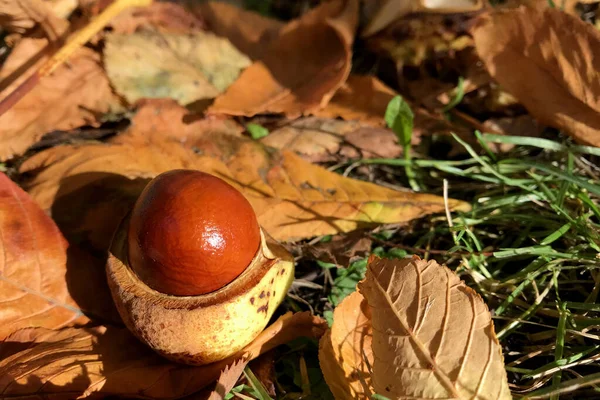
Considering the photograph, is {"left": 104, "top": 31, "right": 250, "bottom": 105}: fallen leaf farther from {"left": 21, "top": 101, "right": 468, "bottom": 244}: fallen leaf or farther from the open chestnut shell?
the open chestnut shell

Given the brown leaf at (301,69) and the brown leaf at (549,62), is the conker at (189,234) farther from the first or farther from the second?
the brown leaf at (549,62)

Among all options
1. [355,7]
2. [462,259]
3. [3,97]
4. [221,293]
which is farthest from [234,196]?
[355,7]

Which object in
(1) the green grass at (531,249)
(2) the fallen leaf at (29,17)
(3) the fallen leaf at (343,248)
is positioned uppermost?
(2) the fallen leaf at (29,17)

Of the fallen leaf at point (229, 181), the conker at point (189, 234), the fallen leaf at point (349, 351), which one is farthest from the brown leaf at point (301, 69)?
the fallen leaf at point (349, 351)

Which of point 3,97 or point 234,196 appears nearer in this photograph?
point 234,196

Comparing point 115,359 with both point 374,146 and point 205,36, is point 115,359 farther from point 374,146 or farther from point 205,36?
point 205,36

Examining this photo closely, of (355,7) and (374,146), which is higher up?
(355,7)

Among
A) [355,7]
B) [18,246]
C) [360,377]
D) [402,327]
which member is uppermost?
[355,7]
